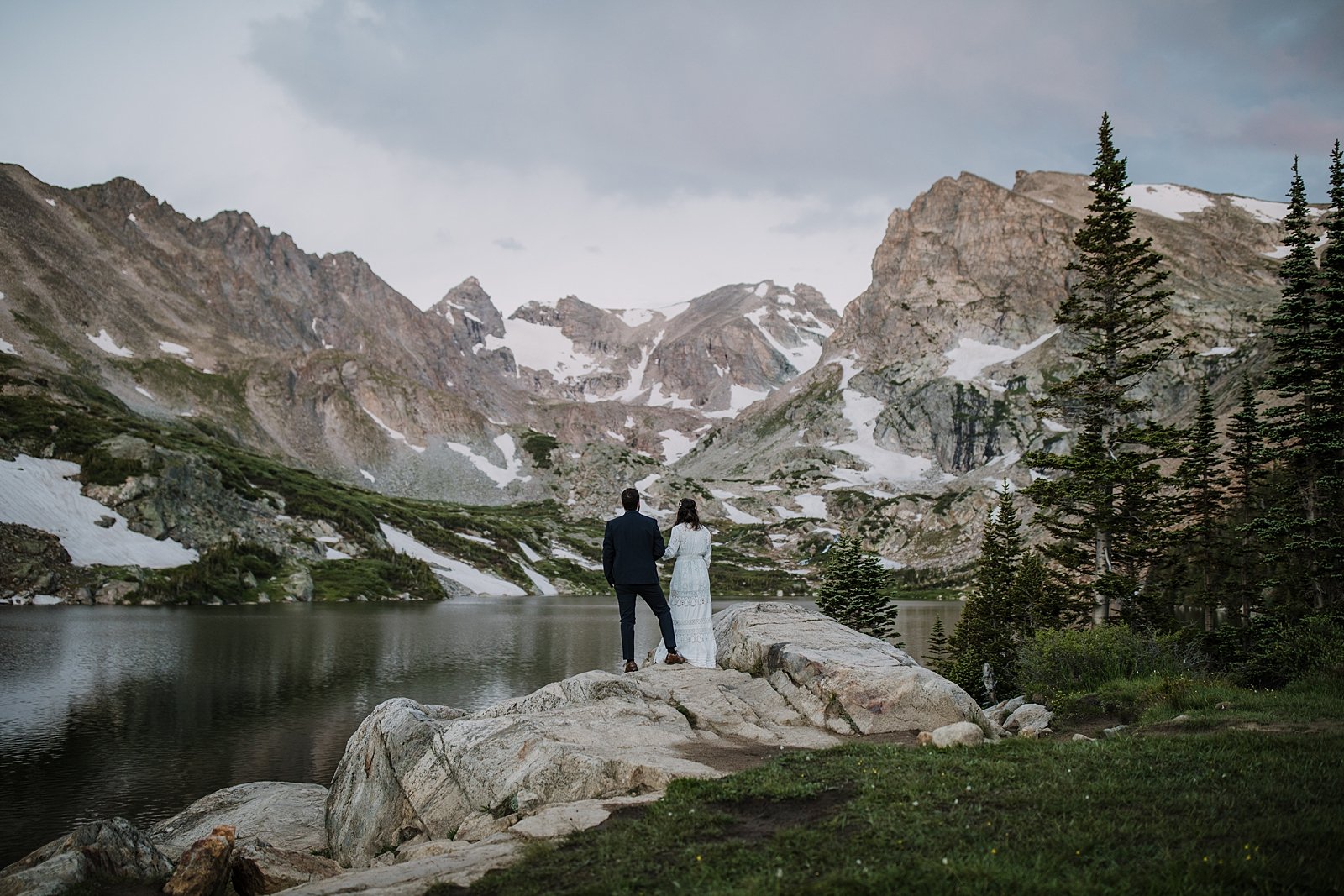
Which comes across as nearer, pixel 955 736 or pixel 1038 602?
pixel 955 736

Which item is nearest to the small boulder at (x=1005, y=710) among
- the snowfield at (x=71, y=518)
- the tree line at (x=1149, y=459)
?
the tree line at (x=1149, y=459)

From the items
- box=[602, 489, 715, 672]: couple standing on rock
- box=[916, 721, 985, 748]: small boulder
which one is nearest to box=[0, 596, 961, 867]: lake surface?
box=[602, 489, 715, 672]: couple standing on rock

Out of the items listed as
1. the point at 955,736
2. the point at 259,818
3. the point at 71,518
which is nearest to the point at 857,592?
the point at 955,736

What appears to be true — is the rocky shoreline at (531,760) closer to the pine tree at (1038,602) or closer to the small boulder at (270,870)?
the small boulder at (270,870)

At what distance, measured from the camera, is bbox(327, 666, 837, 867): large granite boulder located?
14.1m

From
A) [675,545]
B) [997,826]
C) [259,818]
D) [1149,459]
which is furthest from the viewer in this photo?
[1149,459]

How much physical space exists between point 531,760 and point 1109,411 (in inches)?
1246

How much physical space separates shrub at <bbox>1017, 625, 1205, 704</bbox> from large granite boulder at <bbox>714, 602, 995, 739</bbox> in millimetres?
6959

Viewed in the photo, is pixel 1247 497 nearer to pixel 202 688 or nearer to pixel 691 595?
pixel 691 595

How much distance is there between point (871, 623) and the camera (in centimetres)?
5584

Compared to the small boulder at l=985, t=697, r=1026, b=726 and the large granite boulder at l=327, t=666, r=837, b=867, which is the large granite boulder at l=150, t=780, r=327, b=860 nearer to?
the large granite boulder at l=327, t=666, r=837, b=867

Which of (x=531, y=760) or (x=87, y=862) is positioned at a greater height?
(x=531, y=760)

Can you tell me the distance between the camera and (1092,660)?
2464 centimetres

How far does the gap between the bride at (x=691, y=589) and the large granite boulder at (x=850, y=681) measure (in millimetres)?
1735
